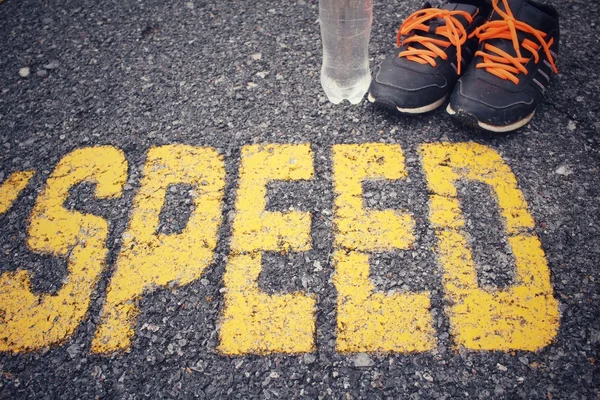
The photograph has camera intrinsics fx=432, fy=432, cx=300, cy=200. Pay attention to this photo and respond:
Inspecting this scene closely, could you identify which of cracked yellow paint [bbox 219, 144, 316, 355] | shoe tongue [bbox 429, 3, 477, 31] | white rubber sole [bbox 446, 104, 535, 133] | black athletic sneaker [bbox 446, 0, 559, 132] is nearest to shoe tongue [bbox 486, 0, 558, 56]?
black athletic sneaker [bbox 446, 0, 559, 132]

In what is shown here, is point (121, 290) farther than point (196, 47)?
No

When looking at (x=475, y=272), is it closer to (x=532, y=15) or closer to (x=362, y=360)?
(x=362, y=360)

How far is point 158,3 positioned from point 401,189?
2.04 meters

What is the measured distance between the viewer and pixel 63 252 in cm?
158

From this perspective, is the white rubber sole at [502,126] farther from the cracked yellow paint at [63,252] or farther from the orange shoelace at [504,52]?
the cracked yellow paint at [63,252]

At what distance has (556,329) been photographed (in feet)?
4.35

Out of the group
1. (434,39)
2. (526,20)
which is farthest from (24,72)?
(526,20)

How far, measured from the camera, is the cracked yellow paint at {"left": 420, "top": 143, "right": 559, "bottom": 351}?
1334 millimetres

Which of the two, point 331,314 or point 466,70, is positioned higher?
point 466,70

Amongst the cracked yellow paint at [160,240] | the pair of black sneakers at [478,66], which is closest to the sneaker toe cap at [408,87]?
the pair of black sneakers at [478,66]

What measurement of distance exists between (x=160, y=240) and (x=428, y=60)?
1347mm

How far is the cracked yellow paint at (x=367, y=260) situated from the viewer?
1.35 meters

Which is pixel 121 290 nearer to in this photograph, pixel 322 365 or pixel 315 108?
pixel 322 365

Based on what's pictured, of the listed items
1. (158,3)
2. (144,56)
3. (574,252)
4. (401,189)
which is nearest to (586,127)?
(574,252)
